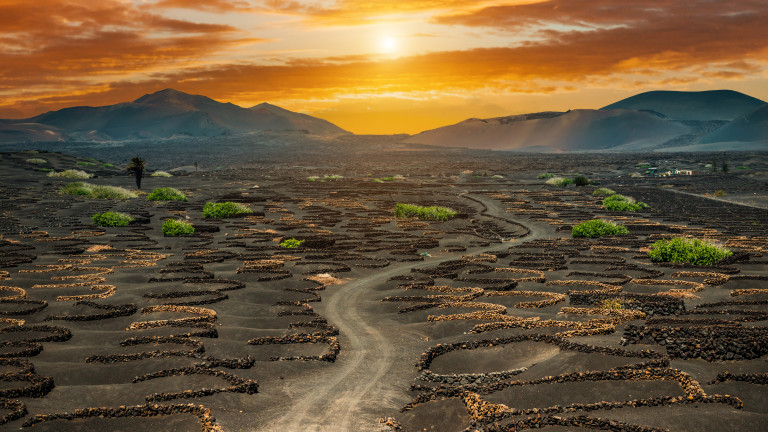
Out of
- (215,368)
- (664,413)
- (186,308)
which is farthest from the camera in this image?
(186,308)

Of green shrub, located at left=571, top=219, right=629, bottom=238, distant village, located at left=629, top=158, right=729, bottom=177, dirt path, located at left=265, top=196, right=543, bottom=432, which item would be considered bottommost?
dirt path, located at left=265, top=196, right=543, bottom=432

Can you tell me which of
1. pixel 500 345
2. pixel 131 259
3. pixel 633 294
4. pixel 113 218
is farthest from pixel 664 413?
pixel 113 218

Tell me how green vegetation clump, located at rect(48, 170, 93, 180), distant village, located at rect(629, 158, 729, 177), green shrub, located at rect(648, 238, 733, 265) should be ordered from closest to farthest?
green shrub, located at rect(648, 238, 733, 265) < green vegetation clump, located at rect(48, 170, 93, 180) < distant village, located at rect(629, 158, 729, 177)

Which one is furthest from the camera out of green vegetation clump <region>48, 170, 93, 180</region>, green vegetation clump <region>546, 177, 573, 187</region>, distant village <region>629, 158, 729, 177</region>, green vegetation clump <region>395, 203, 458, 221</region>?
distant village <region>629, 158, 729, 177</region>

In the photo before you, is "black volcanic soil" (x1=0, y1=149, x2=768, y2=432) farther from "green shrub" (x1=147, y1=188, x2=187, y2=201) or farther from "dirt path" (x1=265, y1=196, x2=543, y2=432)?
"green shrub" (x1=147, y1=188, x2=187, y2=201)

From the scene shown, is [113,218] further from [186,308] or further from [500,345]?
[500,345]

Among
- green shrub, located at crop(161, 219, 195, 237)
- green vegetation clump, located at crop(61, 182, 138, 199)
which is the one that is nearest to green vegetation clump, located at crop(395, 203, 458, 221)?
green shrub, located at crop(161, 219, 195, 237)

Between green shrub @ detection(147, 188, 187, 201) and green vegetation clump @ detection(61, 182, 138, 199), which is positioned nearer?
green shrub @ detection(147, 188, 187, 201)
